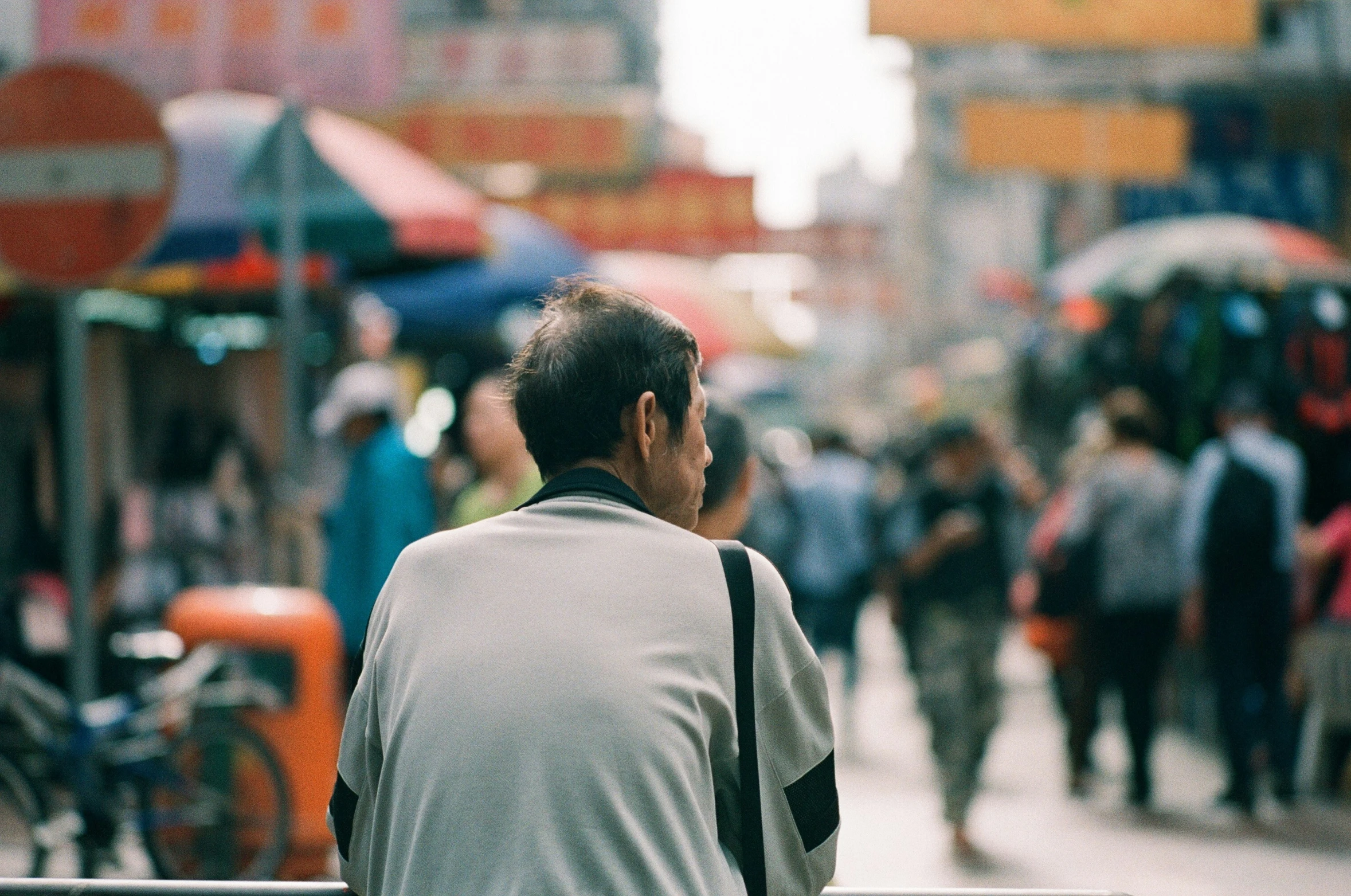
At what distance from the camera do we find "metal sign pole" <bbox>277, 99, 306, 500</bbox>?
6.64m

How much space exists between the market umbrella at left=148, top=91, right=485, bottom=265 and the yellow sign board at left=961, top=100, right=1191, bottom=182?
5520mm

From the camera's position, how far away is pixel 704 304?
14.7m

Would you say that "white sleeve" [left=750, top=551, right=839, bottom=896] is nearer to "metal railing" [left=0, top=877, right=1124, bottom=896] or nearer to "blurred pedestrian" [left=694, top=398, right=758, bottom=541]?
"metal railing" [left=0, top=877, right=1124, bottom=896]

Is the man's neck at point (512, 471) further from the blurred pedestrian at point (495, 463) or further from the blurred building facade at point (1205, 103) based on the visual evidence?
the blurred building facade at point (1205, 103)

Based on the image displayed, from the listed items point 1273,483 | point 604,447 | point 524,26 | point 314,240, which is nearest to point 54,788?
point 314,240

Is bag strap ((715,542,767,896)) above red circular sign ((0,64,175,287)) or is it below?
below

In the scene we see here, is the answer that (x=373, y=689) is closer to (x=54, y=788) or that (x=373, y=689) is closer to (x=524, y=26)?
(x=54, y=788)

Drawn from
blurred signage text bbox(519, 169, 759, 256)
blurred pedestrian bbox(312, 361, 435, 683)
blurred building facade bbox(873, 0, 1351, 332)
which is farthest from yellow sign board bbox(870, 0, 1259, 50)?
blurred signage text bbox(519, 169, 759, 256)

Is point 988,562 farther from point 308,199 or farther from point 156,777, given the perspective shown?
point 156,777

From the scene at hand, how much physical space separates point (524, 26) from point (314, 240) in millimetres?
25068

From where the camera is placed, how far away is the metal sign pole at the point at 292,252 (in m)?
6.64

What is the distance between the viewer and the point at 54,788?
758cm

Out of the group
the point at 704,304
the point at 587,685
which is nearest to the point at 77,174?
the point at 587,685

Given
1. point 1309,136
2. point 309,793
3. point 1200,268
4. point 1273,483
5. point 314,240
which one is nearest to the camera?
point 309,793
